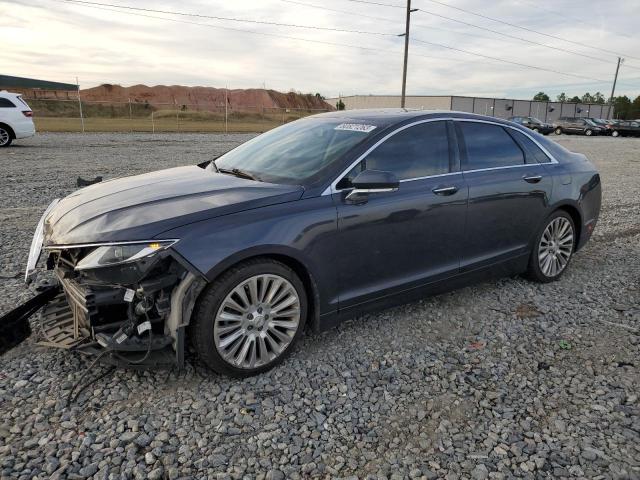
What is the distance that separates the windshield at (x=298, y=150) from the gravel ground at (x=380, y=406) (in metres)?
1.28

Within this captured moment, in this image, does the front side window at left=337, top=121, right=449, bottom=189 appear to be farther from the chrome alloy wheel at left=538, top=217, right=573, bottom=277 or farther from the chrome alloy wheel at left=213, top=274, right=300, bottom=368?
the chrome alloy wheel at left=538, top=217, right=573, bottom=277

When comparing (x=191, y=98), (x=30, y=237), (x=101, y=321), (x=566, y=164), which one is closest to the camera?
(x=101, y=321)

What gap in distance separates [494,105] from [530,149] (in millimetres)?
67179

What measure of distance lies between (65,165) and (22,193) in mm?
3562

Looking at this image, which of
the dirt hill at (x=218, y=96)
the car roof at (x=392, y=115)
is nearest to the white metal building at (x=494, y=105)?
the dirt hill at (x=218, y=96)

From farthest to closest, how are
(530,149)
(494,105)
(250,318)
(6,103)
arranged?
(494,105), (6,103), (530,149), (250,318)

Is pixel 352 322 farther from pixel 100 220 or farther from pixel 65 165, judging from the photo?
pixel 65 165

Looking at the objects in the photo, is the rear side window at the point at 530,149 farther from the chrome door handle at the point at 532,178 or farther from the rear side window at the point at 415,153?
the rear side window at the point at 415,153

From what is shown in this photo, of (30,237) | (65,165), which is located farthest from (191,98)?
Answer: (30,237)

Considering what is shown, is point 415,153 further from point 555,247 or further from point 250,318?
point 555,247

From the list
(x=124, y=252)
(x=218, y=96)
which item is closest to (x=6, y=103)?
(x=124, y=252)

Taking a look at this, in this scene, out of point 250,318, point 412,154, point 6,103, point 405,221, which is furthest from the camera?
point 6,103

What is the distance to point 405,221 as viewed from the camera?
141 inches

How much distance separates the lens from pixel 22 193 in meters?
8.10
